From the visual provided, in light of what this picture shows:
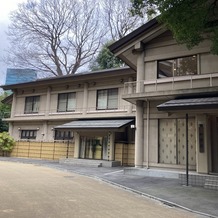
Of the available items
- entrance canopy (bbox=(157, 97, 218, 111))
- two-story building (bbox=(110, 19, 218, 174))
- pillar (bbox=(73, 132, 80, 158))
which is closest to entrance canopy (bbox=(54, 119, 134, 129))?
pillar (bbox=(73, 132, 80, 158))

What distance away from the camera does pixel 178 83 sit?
556 inches

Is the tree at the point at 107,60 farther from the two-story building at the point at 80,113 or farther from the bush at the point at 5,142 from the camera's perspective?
the bush at the point at 5,142

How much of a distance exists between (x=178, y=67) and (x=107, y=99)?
30.4 feet

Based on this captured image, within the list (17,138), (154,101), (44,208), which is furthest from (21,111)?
(44,208)

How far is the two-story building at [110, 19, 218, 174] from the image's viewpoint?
1295 centimetres

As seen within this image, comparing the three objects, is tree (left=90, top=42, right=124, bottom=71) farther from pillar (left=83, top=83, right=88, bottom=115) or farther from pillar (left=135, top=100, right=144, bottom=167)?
pillar (left=135, top=100, right=144, bottom=167)

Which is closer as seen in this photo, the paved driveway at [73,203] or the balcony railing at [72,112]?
the paved driveway at [73,203]

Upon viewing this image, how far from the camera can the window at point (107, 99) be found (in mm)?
22281

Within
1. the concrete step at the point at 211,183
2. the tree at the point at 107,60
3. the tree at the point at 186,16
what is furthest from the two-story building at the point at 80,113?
the tree at the point at 186,16

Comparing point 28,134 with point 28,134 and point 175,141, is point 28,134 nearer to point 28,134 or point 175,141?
point 28,134

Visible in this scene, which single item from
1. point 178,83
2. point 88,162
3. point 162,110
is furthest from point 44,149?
point 162,110

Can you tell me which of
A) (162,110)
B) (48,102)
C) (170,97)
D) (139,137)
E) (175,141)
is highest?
(48,102)

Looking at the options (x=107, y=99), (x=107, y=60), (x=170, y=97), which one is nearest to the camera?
(x=170, y=97)

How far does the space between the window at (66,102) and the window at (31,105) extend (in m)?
3.04
